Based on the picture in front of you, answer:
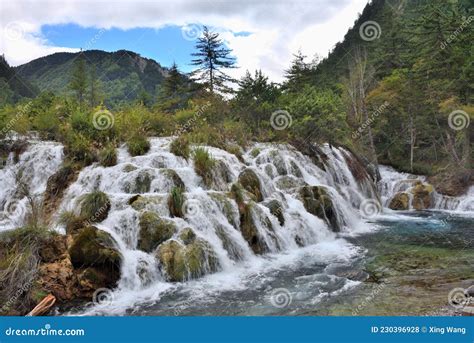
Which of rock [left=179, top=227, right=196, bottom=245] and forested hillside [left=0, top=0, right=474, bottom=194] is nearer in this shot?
rock [left=179, top=227, right=196, bottom=245]

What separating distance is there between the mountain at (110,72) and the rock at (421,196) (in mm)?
47244

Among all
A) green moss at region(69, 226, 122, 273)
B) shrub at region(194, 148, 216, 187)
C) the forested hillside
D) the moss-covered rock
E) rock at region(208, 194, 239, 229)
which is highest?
the forested hillside

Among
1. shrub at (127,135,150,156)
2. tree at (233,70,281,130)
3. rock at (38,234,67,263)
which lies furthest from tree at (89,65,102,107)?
rock at (38,234,67,263)

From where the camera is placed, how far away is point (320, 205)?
1305cm

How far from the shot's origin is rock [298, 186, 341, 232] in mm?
12977

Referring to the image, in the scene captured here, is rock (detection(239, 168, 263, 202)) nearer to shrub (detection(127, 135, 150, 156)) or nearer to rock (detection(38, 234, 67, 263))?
shrub (detection(127, 135, 150, 156))

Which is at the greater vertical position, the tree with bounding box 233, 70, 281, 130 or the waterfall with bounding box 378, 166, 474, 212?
the tree with bounding box 233, 70, 281, 130

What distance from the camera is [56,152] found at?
1291 cm

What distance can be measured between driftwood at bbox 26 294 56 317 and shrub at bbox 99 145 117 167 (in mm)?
6227

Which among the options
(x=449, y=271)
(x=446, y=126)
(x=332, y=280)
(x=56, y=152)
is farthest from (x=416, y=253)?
(x=446, y=126)

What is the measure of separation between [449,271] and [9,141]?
567 inches

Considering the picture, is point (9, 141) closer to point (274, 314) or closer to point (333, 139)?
point (274, 314)

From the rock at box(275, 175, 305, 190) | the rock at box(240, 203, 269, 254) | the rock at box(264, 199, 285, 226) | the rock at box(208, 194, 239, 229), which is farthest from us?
the rock at box(275, 175, 305, 190)

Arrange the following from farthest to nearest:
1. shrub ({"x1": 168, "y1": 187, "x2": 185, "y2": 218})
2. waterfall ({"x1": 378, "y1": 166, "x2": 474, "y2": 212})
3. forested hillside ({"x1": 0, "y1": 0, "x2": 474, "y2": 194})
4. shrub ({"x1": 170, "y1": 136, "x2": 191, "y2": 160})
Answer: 1. waterfall ({"x1": 378, "y1": 166, "x2": 474, "y2": 212})
2. forested hillside ({"x1": 0, "y1": 0, "x2": 474, "y2": 194})
3. shrub ({"x1": 170, "y1": 136, "x2": 191, "y2": 160})
4. shrub ({"x1": 168, "y1": 187, "x2": 185, "y2": 218})
